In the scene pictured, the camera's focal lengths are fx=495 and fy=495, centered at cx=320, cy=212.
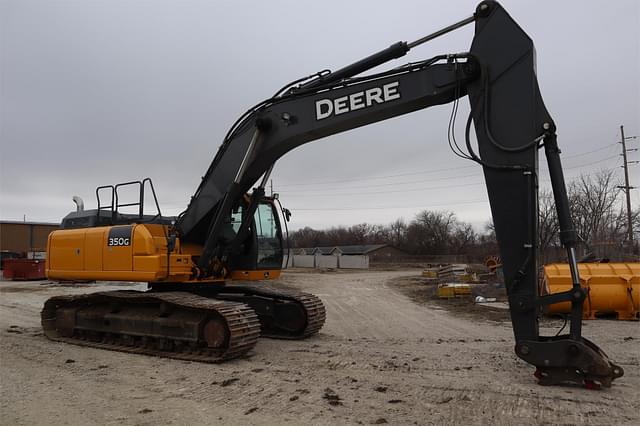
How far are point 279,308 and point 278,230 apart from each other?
145 cm

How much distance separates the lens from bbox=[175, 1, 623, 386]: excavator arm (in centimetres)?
531

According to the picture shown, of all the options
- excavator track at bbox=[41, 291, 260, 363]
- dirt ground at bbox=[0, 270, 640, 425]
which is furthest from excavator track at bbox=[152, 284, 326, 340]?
excavator track at bbox=[41, 291, 260, 363]

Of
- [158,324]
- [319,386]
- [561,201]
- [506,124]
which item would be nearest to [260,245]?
[158,324]

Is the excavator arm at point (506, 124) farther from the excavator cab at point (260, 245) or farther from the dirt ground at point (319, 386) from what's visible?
the excavator cab at point (260, 245)

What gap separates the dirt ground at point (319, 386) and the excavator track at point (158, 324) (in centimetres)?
32

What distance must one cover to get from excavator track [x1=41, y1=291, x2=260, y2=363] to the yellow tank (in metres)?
7.74

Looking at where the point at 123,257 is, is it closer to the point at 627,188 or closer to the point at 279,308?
the point at 279,308

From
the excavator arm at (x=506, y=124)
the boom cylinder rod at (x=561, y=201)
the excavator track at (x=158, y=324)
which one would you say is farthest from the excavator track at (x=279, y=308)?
the boom cylinder rod at (x=561, y=201)

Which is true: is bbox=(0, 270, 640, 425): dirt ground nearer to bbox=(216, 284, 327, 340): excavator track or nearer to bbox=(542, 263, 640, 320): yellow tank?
bbox=(216, 284, 327, 340): excavator track

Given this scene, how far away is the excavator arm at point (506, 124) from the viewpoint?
209 inches

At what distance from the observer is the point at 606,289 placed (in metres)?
11.6

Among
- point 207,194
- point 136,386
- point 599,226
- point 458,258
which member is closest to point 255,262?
point 207,194

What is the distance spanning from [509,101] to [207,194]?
16.2ft

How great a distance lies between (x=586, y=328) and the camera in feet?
33.3
